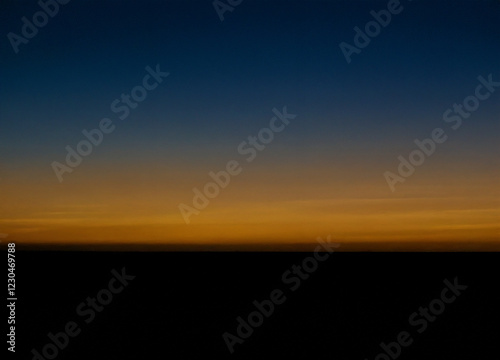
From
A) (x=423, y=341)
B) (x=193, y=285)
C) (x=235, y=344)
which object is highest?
(x=235, y=344)

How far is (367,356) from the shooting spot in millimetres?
7328

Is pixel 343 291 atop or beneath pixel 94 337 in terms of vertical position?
beneath

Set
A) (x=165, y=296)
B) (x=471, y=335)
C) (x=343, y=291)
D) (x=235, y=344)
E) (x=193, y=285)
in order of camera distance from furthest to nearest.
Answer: (x=193, y=285) < (x=343, y=291) < (x=165, y=296) < (x=471, y=335) < (x=235, y=344)

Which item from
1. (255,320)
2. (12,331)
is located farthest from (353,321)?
(12,331)

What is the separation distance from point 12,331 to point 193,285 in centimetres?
757

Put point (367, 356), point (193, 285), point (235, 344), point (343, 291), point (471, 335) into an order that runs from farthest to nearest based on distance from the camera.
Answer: point (193, 285), point (343, 291), point (471, 335), point (235, 344), point (367, 356)

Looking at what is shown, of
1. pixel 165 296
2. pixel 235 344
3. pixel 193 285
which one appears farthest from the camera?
pixel 193 285

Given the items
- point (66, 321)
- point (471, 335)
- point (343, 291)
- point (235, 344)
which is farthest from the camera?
point (343, 291)

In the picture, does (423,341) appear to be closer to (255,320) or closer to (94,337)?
(255,320)

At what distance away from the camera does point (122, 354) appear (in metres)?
7.38

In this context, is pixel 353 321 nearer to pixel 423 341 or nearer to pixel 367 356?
Result: pixel 423 341

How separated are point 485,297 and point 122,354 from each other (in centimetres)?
778

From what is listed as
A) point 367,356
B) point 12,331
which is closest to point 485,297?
point 367,356

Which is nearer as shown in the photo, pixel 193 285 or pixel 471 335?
pixel 471 335
